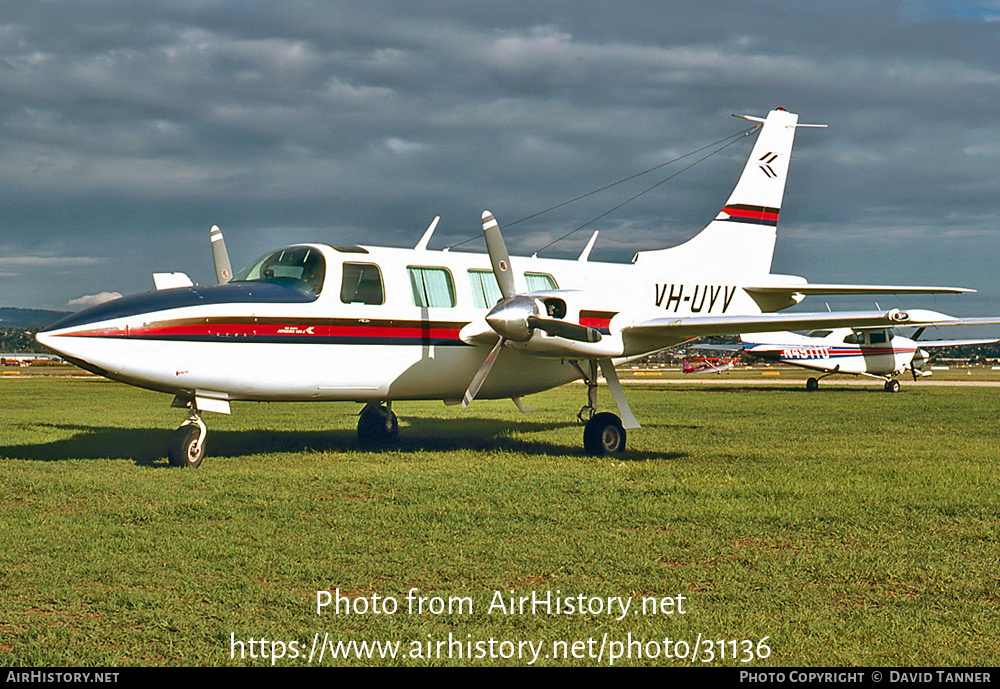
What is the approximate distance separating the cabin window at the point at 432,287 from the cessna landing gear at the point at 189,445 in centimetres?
392

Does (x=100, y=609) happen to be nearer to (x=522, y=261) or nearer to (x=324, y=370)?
(x=324, y=370)

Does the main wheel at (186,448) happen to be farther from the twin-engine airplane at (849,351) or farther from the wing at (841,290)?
the twin-engine airplane at (849,351)

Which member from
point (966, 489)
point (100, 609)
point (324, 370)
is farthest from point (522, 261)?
point (100, 609)

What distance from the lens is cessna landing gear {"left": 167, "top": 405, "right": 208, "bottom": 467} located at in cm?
1215

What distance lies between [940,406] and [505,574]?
999 inches

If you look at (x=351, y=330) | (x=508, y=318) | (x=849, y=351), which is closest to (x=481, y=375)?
(x=508, y=318)

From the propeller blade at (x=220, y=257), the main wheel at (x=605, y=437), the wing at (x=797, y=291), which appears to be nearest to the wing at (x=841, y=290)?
the wing at (x=797, y=291)

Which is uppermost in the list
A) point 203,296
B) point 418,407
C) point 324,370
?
point 203,296

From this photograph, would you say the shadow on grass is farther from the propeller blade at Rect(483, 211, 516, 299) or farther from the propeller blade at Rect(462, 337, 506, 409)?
the propeller blade at Rect(483, 211, 516, 299)

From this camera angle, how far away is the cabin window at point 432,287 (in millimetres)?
14227

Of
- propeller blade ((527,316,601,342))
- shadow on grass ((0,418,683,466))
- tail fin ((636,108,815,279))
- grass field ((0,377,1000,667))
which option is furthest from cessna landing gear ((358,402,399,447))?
tail fin ((636,108,815,279))

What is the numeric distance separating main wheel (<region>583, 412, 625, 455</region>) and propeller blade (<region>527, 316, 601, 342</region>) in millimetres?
1743

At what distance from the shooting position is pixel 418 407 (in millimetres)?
26953

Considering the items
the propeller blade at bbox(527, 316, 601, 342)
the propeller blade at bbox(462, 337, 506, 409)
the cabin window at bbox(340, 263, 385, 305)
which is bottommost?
the propeller blade at bbox(462, 337, 506, 409)
